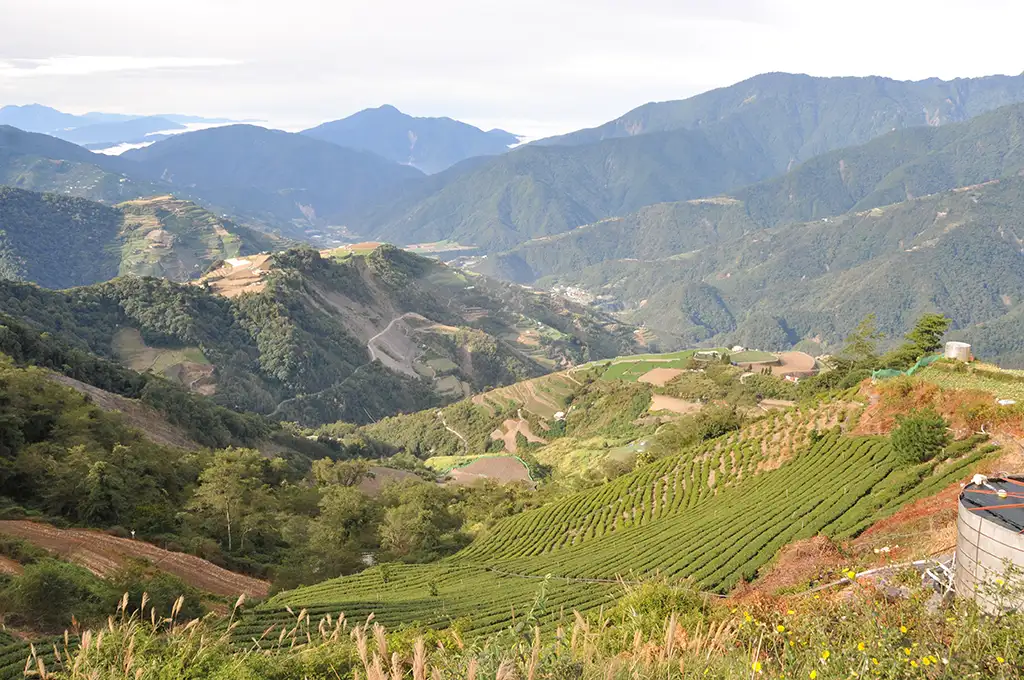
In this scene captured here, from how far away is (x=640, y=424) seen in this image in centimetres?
9456

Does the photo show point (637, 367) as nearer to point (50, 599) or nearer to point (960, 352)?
point (960, 352)

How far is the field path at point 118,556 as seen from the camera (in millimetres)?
24250

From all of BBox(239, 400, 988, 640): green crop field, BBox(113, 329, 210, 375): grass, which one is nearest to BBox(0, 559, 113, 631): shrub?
BBox(239, 400, 988, 640): green crop field

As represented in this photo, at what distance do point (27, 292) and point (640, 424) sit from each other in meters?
110

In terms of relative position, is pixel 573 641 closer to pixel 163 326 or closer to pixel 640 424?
pixel 640 424

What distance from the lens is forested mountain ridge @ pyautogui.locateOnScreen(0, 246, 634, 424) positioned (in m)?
118

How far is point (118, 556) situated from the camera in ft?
84.1

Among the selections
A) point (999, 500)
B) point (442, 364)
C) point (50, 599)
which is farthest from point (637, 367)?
point (999, 500)

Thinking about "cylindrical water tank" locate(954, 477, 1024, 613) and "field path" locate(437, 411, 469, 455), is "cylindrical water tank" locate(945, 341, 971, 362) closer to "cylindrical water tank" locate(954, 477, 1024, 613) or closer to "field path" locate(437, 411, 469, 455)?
"cylindrical water tank" locate(954, 477, 1024, 613)

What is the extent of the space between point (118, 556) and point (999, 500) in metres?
29.9

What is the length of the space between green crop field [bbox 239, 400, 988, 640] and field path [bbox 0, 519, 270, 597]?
314cm

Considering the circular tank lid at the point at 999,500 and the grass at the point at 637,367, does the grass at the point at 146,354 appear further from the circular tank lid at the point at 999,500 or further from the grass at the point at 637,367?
the circular tank lid at the point at 999,500

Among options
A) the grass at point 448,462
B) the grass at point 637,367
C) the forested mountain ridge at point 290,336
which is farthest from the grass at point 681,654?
the forested mountain ridge at point 290,336

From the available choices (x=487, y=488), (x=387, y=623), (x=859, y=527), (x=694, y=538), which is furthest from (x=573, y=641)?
(x=487, y=488)
